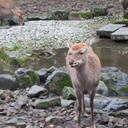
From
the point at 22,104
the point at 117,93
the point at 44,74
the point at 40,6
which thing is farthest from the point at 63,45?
the point at 40,6

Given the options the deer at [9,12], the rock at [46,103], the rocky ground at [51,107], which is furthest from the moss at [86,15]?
the rock at [46,103]

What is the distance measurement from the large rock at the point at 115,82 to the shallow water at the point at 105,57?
102 cm

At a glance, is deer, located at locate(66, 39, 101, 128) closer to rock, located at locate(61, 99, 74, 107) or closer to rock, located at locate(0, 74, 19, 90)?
rock, located at locate(61, 99, 74, 107)

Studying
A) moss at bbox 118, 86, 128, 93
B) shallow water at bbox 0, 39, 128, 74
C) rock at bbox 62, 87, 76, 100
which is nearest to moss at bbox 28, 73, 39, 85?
rock at bbox 62, 87, 76, 100

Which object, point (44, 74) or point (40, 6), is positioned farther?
point (40, 6)

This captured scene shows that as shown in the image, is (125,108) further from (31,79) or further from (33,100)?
(31,79)

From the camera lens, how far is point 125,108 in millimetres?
6016

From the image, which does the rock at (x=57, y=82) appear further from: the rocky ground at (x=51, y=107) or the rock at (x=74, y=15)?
the rock at (x=74, y=15)

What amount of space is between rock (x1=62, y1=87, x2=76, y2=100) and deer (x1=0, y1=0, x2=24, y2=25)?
8023mm

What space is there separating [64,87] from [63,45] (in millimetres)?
4629

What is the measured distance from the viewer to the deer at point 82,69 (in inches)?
189

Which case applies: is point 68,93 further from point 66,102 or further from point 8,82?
point 8,82

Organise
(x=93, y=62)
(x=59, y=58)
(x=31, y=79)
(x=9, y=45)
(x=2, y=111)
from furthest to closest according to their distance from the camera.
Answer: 1. (x=9, y=45)
2. (x=59, y=58)
3. (x=31, y=79)
4. (x=2, y=111)
5. (x=93, y=62)

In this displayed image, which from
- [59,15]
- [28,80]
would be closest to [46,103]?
[28,80]
